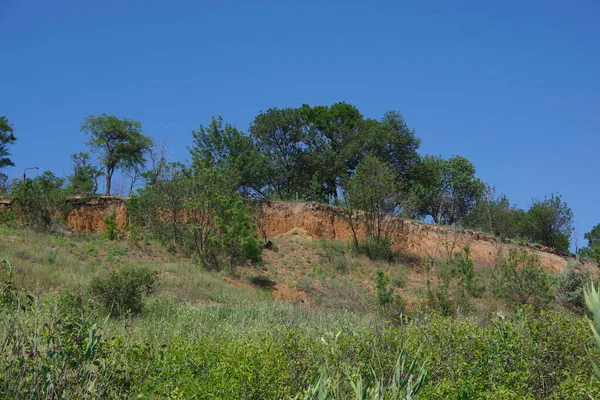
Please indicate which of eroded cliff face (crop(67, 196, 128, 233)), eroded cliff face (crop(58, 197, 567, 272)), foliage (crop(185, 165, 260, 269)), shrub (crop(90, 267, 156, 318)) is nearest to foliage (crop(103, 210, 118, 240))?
eroded cliff face (crop(67, 196, 128, 233))

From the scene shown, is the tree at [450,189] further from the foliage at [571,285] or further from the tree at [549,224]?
the foliage at [571,285]

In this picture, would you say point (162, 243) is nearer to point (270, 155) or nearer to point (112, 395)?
point (270, 155)

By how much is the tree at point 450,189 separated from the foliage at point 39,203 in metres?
25.0

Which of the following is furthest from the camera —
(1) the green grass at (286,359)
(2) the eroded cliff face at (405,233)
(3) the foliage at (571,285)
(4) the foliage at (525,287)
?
(2) the eroded cliff face at (405,233)

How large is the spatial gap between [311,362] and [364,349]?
935 mm

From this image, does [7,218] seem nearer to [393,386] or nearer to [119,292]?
[119,292]

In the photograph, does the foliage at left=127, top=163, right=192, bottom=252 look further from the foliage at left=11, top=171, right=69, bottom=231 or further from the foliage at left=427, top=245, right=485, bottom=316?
the foliage at left=427, top=245, right=485, bottom=316

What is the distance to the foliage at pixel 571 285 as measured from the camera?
22.9 meters

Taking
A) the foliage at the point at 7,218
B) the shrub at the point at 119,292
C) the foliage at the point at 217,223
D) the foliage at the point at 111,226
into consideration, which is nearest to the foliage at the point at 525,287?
the foliage at the point at 217,223

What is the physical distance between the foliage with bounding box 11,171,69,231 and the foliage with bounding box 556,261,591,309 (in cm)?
2233

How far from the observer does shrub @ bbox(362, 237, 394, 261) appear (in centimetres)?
2894

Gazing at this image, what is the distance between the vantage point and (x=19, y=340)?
4875 mm

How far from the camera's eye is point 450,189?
44.2m

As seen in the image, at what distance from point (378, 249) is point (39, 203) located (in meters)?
16.6
